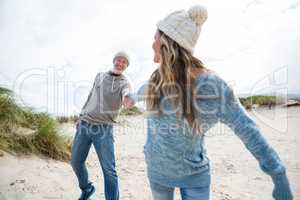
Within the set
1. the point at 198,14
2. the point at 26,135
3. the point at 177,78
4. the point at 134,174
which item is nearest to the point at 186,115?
the point at 177,78

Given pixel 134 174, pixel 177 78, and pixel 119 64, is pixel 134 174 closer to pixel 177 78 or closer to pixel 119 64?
pixel 119 64

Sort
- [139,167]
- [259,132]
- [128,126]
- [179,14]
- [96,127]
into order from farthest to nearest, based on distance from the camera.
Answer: [128,126], [139,167], [96,127], [179,14], [259,132]

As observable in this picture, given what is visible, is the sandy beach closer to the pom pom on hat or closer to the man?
the man

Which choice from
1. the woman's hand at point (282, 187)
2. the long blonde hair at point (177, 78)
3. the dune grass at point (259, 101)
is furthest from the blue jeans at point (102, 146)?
the dune grass at point (259, 101)

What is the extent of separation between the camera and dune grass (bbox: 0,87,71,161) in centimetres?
417

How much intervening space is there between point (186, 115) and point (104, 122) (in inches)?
59.8

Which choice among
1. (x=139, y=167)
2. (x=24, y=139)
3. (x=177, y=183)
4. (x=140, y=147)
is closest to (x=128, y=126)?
(x=140, y=147)

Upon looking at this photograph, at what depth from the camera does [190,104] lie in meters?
1.37

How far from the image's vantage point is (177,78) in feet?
4.51

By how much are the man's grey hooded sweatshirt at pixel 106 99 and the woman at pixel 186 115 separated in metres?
1.34

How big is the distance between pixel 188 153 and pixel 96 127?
4.86 ft

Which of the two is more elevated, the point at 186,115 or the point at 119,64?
the point at 119,64

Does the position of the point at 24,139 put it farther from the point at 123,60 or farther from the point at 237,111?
the point at 237,111

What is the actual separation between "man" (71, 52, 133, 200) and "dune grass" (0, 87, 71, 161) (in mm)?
1473
